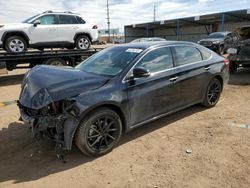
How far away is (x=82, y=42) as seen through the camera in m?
12.5

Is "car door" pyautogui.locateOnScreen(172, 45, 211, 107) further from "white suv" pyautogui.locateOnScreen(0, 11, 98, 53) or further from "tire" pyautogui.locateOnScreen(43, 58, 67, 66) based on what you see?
"white suv" pyautogui.locateOnScreen(0, 11, 98, 53)

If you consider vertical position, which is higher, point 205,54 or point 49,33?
point 49,33

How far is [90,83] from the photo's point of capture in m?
4.00

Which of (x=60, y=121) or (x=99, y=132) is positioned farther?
(x=99, y=132)

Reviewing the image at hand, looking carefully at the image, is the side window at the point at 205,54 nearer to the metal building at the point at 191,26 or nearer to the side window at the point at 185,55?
the side window at the point at 185,55

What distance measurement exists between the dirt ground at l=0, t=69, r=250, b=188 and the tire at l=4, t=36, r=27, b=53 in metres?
5.78

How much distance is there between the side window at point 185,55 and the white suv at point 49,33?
7415 mm

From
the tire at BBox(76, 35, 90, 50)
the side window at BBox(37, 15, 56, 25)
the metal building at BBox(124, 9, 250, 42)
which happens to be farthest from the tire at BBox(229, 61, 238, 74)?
the metal building at BBox(124, 9, 250, 42)

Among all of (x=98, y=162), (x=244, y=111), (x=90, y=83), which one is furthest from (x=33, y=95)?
(x=244, y=111)

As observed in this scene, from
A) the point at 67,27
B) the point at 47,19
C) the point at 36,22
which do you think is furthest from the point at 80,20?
the point at 36,22

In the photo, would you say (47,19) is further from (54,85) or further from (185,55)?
(54,85)

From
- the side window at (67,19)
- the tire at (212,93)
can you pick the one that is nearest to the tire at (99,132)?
the tire at (212,93)

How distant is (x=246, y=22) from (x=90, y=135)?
42245mm

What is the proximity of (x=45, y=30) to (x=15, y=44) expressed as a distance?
135 centimetres
